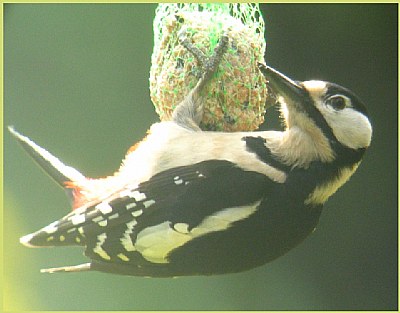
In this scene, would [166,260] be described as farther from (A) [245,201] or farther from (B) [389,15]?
(B) [389,15]

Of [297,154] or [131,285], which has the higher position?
[297,154]

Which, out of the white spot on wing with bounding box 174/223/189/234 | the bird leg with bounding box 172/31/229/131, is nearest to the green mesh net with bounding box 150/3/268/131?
the bird leg with bounding box 172/31/229/131

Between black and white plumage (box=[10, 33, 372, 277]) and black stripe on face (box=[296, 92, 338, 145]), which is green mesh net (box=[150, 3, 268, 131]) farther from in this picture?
black stripe on face (box=[296, 92, 338, 145])

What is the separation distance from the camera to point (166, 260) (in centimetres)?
191

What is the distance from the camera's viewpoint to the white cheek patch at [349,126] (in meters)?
1.84

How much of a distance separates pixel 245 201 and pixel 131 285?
119 cm

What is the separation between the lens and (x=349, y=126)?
185cm

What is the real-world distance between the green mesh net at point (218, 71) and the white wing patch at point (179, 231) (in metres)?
0.22

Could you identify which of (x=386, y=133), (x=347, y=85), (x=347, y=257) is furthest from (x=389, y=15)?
(x=347, y=257)

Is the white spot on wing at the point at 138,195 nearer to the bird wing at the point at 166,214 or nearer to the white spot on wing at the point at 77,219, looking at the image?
the bird wing at the point at 166,214

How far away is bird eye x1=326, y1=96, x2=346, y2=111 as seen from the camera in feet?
→ 6.06

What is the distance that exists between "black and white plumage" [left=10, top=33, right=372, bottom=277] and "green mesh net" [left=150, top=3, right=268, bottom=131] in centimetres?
4

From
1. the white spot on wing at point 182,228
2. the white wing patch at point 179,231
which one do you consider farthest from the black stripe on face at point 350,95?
the white spot on wing at point 182,228

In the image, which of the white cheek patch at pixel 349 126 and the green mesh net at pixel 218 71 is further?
the green mesh net at pixel 218 71
